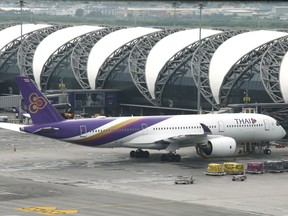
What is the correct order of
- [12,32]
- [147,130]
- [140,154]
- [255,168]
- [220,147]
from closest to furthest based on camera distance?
1. [255,168]
2. [220,147]
3. [147,130]
4. [140,154]
5. [12,32]

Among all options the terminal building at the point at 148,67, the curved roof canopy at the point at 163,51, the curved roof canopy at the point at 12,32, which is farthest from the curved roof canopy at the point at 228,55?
the curved roof canopy at the point at 12,32

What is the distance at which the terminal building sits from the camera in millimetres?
121125

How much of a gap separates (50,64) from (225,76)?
3438 centimetres

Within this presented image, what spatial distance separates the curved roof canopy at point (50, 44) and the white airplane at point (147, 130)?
171 feet

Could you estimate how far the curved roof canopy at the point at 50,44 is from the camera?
147 metres

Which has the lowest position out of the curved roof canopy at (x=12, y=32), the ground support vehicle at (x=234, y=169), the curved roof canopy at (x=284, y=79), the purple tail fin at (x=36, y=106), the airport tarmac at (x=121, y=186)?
the airport tarmac at (x=121, y=186)

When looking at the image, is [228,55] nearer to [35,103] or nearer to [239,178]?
[35,103]

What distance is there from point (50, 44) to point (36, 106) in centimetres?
5914

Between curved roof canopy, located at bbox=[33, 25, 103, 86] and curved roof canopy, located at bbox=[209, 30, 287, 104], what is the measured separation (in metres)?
30.7

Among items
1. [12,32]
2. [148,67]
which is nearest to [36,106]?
[148,67]

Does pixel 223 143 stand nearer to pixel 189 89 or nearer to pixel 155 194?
pixel 155 194

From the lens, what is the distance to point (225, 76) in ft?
400

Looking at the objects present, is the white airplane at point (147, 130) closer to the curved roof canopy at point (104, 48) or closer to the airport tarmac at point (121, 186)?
the airport tarmac at point (121, 186)

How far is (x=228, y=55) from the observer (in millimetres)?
123250
